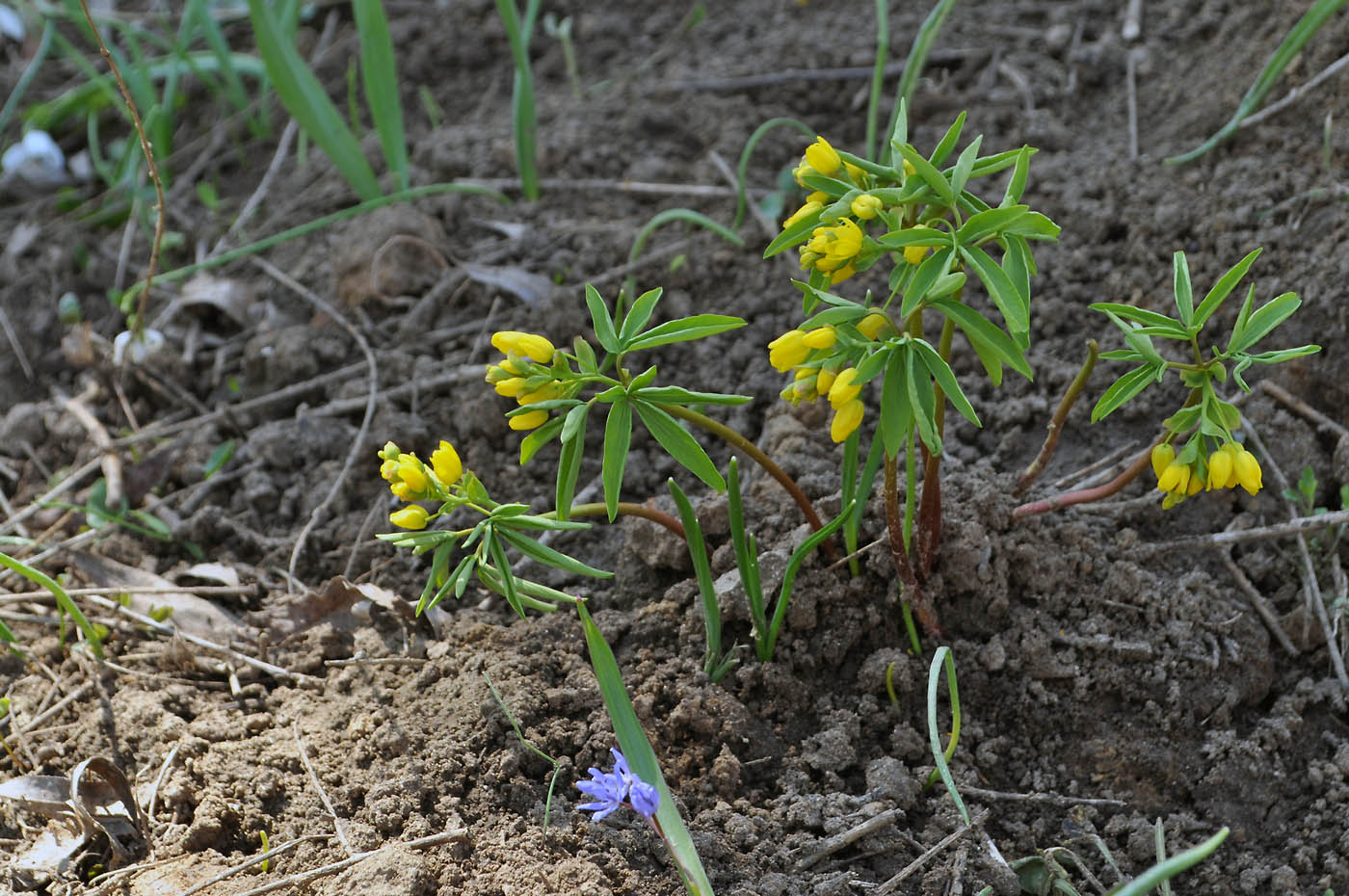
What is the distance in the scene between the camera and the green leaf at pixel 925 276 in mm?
1518

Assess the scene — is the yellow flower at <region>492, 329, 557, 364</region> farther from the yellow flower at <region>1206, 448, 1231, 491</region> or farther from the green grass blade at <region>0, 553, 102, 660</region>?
the green grass blade at <region>0, 553, 102, 660</region>

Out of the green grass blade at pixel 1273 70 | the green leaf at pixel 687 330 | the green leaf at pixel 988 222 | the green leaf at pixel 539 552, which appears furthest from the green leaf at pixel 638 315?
the green grass blade at pixel 1273 70

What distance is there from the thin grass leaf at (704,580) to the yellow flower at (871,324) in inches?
15.4

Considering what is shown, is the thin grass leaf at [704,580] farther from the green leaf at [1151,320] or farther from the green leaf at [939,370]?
the green leaf at [1151,320]

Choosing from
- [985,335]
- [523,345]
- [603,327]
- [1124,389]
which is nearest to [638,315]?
[603,327]

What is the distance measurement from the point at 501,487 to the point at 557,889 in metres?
1.05

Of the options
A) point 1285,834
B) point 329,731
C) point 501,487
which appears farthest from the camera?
point 501,487

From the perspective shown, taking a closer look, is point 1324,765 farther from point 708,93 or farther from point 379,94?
point 379,94

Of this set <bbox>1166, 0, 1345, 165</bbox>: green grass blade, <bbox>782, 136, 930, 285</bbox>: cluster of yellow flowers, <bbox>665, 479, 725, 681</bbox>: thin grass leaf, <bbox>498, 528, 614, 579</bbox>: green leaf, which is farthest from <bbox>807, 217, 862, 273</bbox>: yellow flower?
<bbox>1166, 0, 1345, 165</bbox>: green grass blade

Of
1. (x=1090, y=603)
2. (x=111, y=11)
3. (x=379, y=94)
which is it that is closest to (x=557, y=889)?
Result: (x=1090, y=603)

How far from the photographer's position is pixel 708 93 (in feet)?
11.2

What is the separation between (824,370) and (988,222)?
1.01ft

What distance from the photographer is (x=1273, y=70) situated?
8.14ft

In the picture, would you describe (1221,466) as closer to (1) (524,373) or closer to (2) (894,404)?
(2) (894,404)
